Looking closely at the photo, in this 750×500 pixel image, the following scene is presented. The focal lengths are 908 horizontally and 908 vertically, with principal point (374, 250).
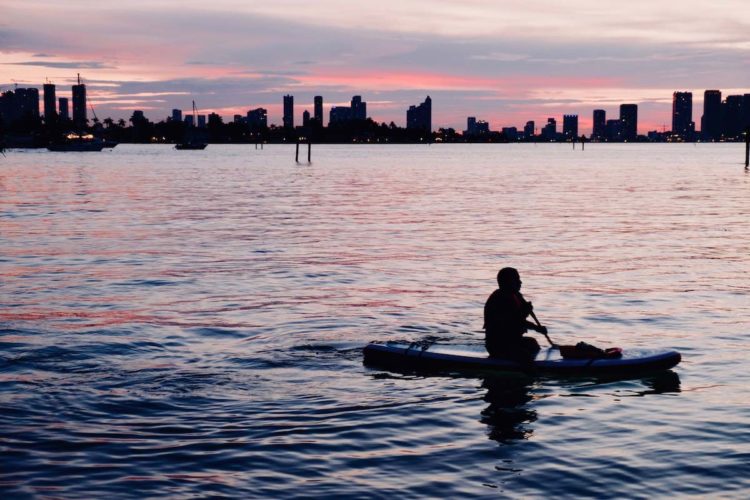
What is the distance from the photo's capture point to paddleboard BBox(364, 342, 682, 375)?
1502 cm

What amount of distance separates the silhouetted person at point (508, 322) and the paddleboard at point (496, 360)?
0.17 m

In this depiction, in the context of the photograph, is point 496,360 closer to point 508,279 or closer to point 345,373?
point 508,279

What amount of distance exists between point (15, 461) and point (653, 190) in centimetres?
7258

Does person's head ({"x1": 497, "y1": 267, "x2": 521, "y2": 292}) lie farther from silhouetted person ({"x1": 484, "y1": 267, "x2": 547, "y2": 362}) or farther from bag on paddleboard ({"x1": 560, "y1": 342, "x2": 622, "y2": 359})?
bag on paddleboard ({"x1": 560, "y1": 342, "x2": 622, "y2": 359})

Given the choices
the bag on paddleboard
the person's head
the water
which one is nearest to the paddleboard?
the bag on paddleboard

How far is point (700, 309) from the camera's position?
71.4 ft

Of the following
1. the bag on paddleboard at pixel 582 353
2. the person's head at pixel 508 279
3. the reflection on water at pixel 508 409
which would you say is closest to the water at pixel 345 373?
the reflection on water at pixel 508 409

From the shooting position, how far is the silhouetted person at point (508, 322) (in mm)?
14664

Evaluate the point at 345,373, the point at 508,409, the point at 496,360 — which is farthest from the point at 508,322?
the point at 345,373

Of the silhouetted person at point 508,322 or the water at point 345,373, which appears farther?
the silhouetted person at point 508,322

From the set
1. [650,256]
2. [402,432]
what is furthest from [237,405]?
[650,256]

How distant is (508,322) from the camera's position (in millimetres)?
14891

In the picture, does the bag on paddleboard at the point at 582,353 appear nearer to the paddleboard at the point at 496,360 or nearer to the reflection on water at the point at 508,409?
the paddleboard at the point at 496,360

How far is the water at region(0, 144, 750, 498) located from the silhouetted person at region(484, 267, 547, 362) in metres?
0.53
